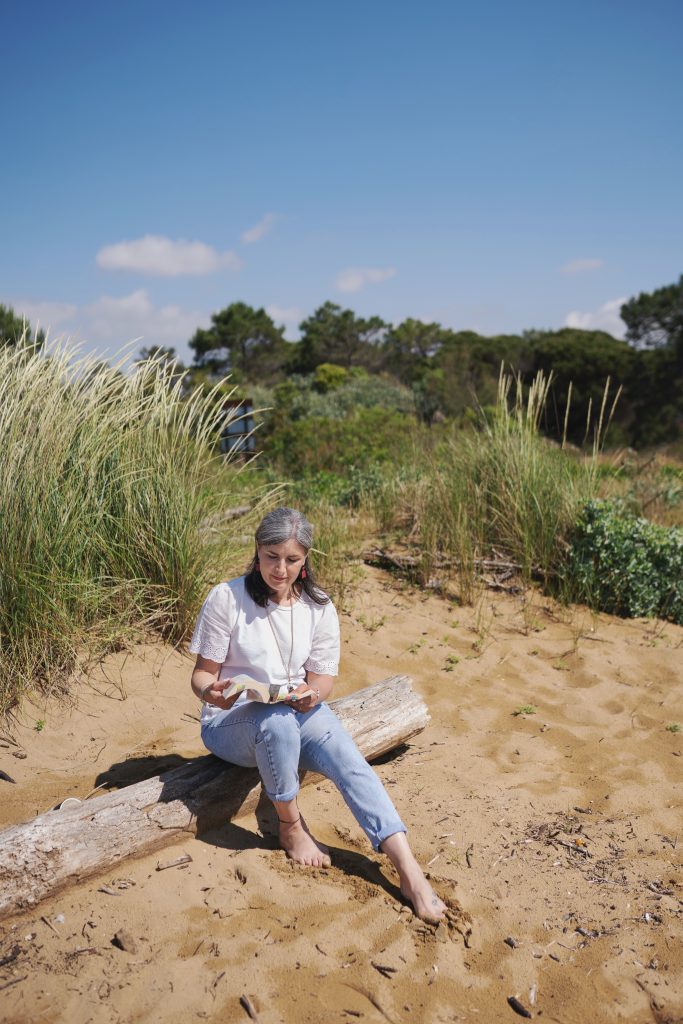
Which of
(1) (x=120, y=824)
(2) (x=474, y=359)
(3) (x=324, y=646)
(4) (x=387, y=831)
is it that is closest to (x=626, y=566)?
(3) (x=324, y=646)

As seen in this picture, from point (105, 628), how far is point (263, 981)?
89.2 inches

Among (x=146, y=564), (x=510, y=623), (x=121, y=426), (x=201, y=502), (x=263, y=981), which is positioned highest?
(x=121, y=426)

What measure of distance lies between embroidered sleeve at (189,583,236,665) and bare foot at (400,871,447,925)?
102 centimetres

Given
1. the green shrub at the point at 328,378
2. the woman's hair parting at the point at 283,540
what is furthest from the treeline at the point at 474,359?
the woman's hair parting at the point at 283,540

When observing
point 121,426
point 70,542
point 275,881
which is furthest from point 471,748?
Answer: point 121,426

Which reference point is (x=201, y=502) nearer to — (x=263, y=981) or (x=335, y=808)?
(x=335, y=808)

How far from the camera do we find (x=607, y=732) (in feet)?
13.7

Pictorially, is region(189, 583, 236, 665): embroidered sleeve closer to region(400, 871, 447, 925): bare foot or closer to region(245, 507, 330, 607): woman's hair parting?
region(245, 507, 330, 607): woman's hair parting

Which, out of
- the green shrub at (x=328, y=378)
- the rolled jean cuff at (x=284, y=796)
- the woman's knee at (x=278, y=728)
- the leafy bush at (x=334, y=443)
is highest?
the green shrub at (x=328, y=378)

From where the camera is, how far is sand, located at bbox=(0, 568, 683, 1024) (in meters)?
2.34

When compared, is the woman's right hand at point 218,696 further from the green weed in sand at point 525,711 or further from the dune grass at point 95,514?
the green weed in sand at point 525,711

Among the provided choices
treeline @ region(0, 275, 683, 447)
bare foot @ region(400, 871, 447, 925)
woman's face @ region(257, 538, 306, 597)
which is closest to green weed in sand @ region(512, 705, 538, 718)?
bare foot @ region(400, 871, 447, 925)

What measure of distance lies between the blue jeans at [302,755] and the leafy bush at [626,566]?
3.37 m

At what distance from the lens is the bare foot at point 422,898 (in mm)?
2652
